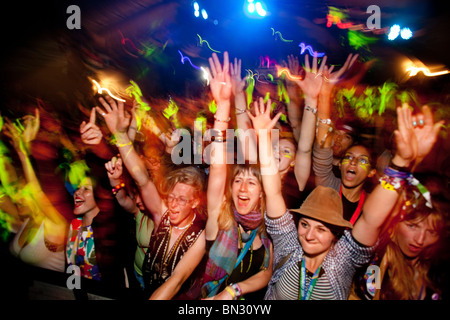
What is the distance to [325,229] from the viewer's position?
1731 mm

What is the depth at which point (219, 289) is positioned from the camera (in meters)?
2.08

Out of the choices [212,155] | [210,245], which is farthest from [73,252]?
[212,155]

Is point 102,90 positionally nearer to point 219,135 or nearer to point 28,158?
point 28,158

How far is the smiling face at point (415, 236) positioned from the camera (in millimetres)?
1683

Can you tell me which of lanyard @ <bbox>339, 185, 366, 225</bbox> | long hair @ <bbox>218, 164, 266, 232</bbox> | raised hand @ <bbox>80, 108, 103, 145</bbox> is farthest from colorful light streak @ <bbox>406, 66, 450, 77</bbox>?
raised hand @ <bbox>80, 108, 103, 145</bbox>

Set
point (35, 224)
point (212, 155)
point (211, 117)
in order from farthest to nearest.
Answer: point (35, 224) → point (211, 117) → point (212, 155)

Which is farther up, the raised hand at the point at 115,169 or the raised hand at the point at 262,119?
the raised hand at the point at 262,119

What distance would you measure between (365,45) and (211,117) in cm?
145

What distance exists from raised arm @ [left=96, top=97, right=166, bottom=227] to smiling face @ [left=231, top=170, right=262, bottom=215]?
0.71m

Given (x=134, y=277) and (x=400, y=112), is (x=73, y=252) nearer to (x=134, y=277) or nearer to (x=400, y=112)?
(x=134, y=277)

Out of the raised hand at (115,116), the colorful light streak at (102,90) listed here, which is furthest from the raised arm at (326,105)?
the colorful light streak at (102,90)

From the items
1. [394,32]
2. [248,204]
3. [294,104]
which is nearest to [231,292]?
[248,204]

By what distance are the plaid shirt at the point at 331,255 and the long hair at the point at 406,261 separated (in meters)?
0.22

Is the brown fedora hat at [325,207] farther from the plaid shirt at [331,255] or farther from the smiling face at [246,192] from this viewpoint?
the smiling face at [246,192]
